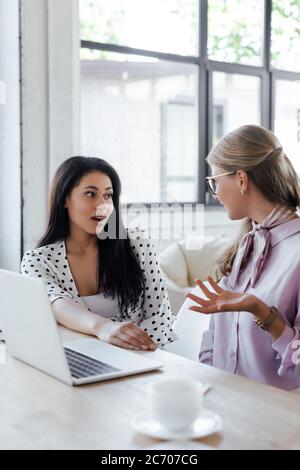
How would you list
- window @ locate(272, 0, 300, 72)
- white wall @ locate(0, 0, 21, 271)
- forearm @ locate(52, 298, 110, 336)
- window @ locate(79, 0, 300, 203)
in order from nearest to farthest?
forearm @ locate(52, 298, 110, 336), white wall @ locate(0, 0, 21, 271), window @ locate(79, 0, 300, 203), window @ locate(272, 0, 300, 72)

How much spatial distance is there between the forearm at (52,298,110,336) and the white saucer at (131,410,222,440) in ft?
2.25

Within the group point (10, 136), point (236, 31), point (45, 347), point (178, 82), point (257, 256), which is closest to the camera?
point (45, 347)

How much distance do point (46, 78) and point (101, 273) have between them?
176 cm

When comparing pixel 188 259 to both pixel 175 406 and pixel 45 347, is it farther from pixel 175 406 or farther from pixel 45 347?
pixel 175 406

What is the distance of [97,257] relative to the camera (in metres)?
2.27

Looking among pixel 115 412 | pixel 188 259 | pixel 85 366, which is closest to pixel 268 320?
pixel 85 366

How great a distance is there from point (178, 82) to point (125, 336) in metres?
3.78

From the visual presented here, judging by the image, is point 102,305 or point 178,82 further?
point 178,82

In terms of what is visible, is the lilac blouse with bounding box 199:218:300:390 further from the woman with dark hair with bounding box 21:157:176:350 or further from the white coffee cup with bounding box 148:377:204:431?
the white coffee cup with bounding box 148:377:204:431

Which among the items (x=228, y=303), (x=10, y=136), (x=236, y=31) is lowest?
(x=228, y=303)

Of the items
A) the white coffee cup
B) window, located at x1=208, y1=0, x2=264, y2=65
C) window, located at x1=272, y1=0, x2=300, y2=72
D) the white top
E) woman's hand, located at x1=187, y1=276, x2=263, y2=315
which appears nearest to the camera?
the white coffee cup

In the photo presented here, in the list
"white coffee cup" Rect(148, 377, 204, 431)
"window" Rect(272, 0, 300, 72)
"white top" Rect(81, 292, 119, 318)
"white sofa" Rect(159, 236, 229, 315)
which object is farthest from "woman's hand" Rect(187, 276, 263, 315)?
"window" Rect(272, 0, 300, 72)

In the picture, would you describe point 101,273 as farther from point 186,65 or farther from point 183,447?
point 186,65

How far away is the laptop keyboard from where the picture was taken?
1387 mm
